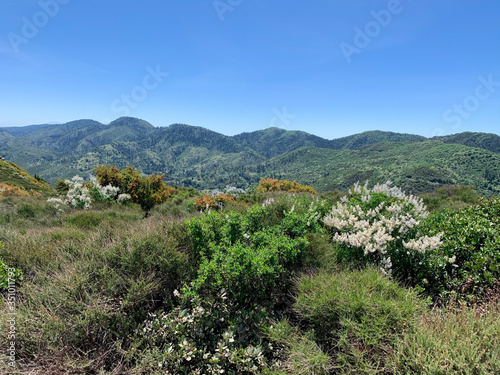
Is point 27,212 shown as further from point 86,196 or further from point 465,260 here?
point 465,260

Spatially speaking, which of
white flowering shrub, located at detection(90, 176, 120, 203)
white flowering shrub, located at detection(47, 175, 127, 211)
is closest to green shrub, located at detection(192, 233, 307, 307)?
white flowering shrub, located at detection(47, 175, 127, 211)

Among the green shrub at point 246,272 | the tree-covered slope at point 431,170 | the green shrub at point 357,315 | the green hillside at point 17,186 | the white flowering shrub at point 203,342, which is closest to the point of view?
the green shrub at point 357,315

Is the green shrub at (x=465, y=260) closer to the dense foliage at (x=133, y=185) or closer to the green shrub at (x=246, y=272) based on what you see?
the green shrub at (x=246, y=272)

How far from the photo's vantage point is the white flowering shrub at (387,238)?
3494mm

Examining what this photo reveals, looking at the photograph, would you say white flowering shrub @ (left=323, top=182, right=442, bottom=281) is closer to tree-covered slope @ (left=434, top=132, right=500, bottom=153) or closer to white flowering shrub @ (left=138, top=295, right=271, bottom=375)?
white flowering shrub @ (left=138, top=295, right=271, bottom=375)

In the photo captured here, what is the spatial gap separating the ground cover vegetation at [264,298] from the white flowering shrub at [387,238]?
0.09ft

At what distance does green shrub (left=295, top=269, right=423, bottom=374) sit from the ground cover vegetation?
0.02m

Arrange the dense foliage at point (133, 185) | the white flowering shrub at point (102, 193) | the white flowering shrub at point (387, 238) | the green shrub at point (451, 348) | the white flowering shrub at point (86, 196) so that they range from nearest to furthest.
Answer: the green shrub at point (451, 348)
the white flowering shrub at point (387, 238)
the white flowering shrub at point (86, 196)
the white flowering shrub at point (102, 193)
the dense foliage at point (133, 185)

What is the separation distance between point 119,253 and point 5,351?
1.40m

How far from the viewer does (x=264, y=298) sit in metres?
3.33

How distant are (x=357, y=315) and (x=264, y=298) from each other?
1.26 meters

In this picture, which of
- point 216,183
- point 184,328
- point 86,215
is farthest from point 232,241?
point 216,183

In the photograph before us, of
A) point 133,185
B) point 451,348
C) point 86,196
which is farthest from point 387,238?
point 133,185

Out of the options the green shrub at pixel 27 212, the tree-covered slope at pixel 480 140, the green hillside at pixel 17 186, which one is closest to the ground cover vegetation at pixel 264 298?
A: the green shrub at pixel 27 212
